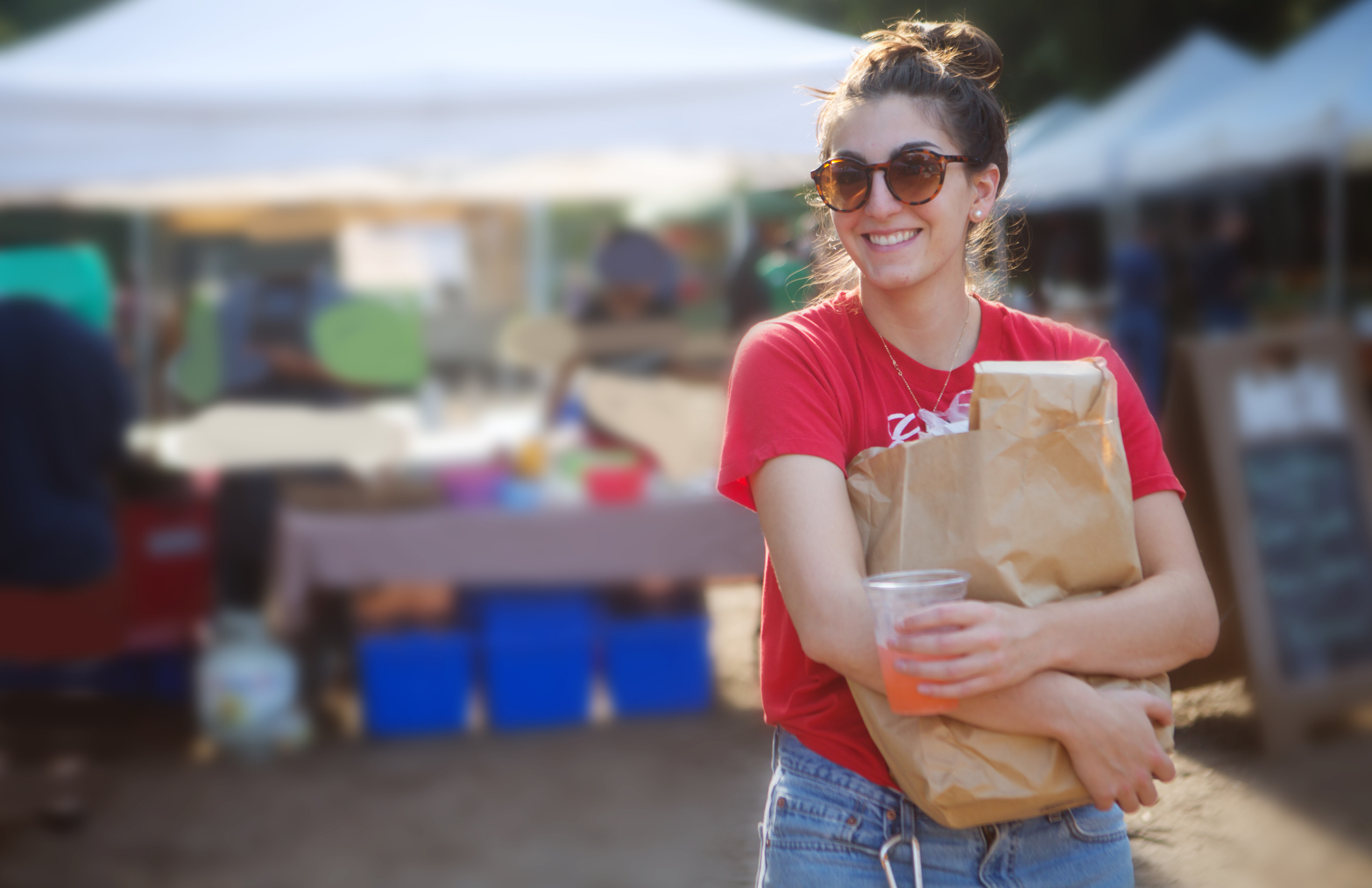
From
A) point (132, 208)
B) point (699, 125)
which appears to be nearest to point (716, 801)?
point (699, 125)

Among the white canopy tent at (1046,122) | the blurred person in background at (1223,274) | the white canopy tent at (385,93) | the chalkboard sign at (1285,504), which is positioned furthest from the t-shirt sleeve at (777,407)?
the blurred person in background at (1223,274)

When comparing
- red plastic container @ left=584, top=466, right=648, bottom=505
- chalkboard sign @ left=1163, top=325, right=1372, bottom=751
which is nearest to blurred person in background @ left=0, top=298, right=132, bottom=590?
red plastic container @ left=584, top=466, right=648, bottom=505

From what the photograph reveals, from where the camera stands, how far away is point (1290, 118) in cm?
643

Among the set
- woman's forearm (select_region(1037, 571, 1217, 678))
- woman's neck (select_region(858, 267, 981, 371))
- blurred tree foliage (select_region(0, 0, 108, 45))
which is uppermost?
blurred tree foliage (select_region(0, 0, 108, 45))

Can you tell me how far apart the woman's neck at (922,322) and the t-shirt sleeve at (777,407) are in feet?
0.38

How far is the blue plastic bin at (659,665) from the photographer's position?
4.22 meters

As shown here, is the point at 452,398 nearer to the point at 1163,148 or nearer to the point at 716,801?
the point at 716,801

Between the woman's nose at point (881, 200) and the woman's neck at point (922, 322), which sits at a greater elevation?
the woman's nose at point (881, 200)

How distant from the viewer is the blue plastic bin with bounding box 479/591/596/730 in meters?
4.16

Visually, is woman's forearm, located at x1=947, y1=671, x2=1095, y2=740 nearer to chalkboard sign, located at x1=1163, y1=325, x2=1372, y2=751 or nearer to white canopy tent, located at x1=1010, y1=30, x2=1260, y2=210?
chalkboard sign, located at x1=1163, y1=325, x2=1372, y2=751

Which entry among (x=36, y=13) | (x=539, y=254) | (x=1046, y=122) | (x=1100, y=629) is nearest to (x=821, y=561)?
(x=1100, y=629)

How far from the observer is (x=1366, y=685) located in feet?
10.8

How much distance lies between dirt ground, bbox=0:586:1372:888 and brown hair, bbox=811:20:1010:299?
1.37 m

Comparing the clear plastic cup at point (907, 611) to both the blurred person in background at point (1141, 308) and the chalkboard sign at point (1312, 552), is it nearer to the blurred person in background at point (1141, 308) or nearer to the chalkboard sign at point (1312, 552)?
the chalkboard sign at point (1312, 552)
